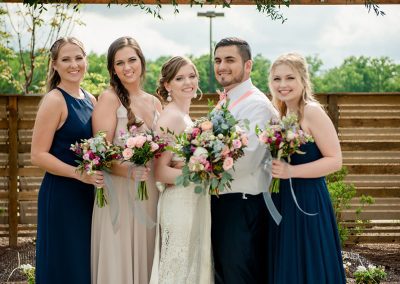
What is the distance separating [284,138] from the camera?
14.6 feet

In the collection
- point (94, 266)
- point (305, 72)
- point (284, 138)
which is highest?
point (305, 72)

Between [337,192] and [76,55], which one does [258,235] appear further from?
[337,192]

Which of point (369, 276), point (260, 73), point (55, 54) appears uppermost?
Result: point (260, 73)

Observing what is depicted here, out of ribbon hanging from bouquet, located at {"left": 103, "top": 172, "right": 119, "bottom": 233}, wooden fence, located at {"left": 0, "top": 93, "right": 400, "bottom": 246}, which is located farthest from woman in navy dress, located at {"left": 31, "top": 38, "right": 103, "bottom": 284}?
wooden fence, located at {"left": 0, "top": 93, "right": 400, "bottom": 246}

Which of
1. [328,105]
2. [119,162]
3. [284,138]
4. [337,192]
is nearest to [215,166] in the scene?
[284,138]

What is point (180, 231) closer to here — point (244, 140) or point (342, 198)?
point (244, 140)

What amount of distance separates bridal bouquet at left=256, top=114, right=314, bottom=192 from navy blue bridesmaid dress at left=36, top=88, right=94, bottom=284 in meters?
1.38

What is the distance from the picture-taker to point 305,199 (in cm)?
483

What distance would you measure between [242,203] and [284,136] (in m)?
0.64

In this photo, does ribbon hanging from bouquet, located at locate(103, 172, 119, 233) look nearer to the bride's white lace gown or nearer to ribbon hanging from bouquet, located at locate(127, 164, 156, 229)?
ribbon hanging from bouquet, located at locate(127, 164, 156, 229)

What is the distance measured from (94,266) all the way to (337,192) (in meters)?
3.95

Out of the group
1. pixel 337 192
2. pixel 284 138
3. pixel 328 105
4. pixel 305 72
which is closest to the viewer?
pixel 284 138

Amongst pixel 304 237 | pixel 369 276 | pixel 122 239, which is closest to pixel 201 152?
pixel 304 237

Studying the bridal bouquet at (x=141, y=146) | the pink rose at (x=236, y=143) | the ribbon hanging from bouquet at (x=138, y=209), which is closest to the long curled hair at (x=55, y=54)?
the bridal bouquet at (x=141, y=146)
